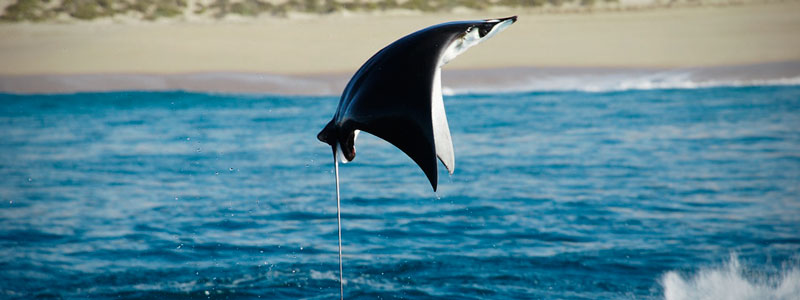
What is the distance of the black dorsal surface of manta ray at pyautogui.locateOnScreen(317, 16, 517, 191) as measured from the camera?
14.8ft

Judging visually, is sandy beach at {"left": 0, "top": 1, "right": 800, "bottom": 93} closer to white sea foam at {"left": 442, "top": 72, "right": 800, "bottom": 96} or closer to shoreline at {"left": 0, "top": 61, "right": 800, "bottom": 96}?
shoreline at {"left": 0, "top": 61, "right": 800, "bottom": 96}

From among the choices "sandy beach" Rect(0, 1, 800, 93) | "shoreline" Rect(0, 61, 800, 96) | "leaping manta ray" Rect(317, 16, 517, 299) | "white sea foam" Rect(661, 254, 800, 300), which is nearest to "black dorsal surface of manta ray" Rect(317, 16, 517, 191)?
"leaping manta ray" Rect(317, 16, 517, 299)

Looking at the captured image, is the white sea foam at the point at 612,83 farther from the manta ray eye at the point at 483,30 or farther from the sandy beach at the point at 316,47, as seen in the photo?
the manta ray eye at the point at 483,30

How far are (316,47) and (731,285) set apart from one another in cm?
2085

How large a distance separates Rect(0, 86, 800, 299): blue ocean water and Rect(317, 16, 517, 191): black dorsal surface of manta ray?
3420 mm

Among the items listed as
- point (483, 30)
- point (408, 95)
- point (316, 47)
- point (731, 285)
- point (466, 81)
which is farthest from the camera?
point (316, 47)

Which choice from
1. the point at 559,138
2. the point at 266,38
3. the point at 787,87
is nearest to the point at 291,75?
the point at 266,38

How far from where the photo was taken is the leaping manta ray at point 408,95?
14.8ft

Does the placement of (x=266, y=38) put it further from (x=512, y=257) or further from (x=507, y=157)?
(x=512, y=257)

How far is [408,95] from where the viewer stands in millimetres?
4582

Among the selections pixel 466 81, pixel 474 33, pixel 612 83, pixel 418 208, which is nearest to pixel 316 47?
pixel 466 81

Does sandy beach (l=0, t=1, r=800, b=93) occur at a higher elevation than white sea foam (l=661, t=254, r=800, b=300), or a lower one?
higher

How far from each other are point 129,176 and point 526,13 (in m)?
21.9

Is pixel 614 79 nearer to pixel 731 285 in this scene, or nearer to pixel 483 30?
pixel 731 285
